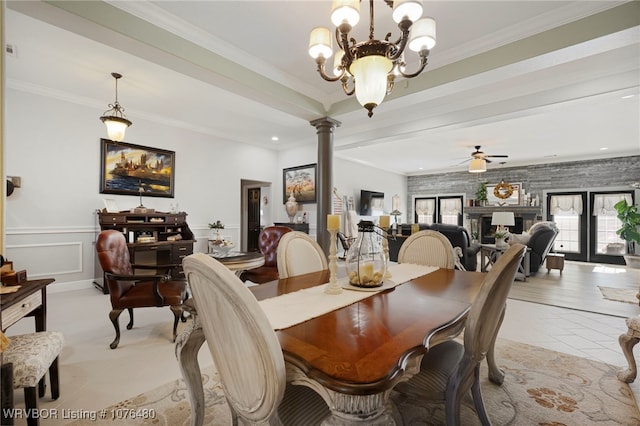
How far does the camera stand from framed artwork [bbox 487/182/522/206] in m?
8.23

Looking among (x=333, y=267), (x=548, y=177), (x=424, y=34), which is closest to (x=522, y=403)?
(x=333, y=267)

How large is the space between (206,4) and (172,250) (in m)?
3.57

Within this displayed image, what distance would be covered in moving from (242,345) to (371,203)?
305 inches

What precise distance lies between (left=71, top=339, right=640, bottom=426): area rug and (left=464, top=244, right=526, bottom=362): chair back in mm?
544

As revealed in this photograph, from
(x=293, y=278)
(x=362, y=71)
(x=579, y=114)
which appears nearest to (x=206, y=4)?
(x=362, y=71)

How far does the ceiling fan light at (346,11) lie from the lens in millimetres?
1664

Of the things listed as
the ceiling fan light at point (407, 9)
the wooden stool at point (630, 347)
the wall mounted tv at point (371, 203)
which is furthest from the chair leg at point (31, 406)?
the wall mounted tv at point (371, 203)

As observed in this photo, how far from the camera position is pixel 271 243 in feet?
13.0

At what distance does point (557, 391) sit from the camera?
6.19 feet

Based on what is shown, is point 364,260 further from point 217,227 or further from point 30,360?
point 217,227

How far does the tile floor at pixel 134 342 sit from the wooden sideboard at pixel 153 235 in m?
0.78

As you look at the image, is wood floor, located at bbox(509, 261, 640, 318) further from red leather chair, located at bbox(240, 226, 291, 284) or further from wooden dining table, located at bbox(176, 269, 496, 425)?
red leather chair, located at bbox(240, 226, 291, 284)

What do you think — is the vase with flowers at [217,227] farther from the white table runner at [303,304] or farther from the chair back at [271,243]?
the white table runner at [303,304]

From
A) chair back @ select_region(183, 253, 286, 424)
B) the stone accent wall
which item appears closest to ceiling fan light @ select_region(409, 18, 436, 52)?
chair back @ select_region(183, 253, 286, 424)
